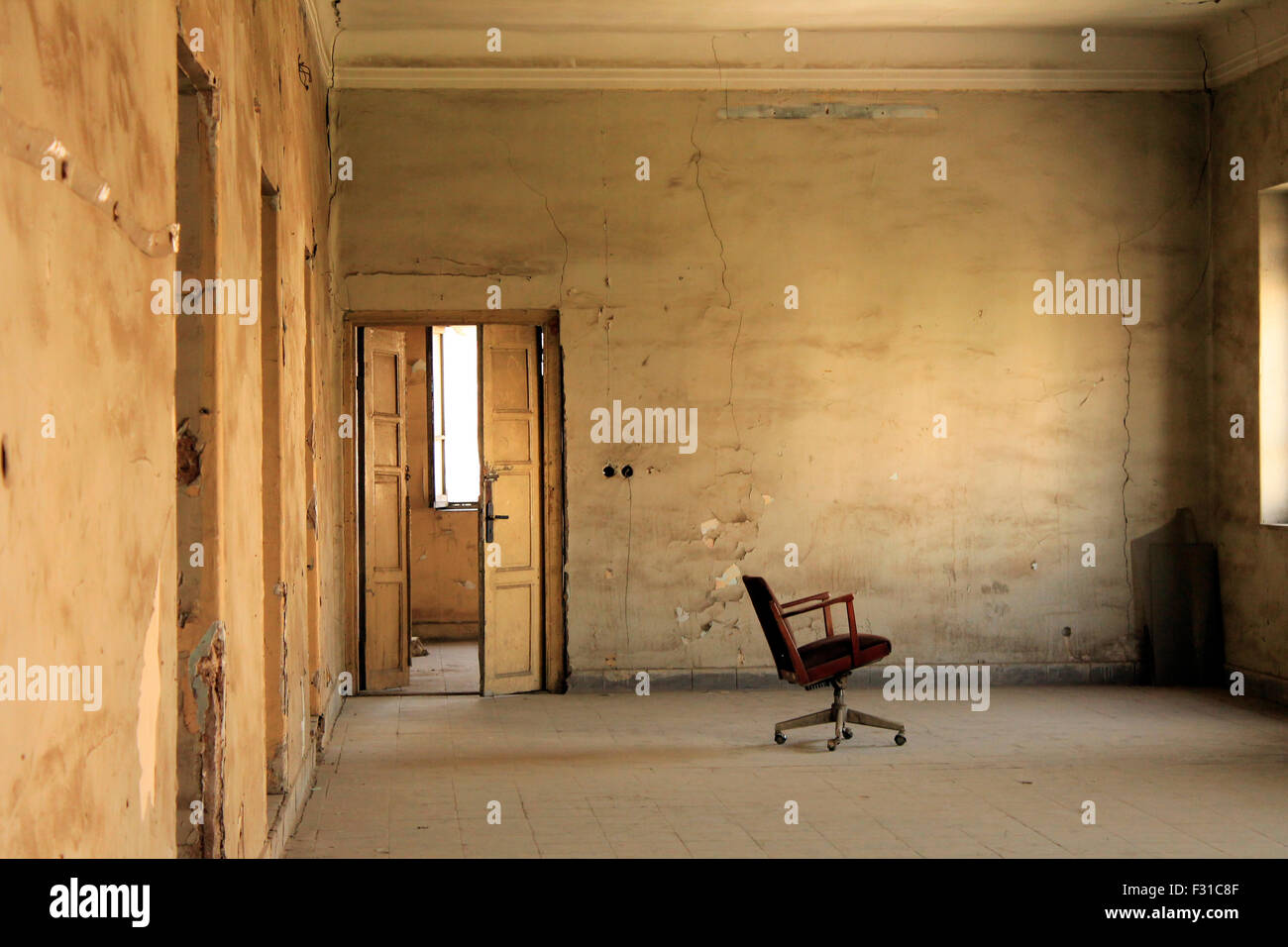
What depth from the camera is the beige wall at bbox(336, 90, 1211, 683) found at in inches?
288

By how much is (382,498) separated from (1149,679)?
4991 millimetres

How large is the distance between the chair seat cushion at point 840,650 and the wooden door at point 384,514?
118 inches

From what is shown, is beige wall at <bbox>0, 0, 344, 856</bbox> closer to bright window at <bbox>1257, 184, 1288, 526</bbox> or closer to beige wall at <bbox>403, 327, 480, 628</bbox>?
bright window at <bbox>1257, 184, 1288, 526</bbox>

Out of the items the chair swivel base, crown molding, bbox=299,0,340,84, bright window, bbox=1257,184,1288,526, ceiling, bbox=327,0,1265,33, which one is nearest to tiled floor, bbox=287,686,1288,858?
the chair swivel base

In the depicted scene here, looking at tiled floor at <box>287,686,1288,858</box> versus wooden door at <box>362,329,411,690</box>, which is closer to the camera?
tiled floor at <box>287,686,1288,858</box>

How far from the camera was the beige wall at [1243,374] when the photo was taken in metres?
6.95

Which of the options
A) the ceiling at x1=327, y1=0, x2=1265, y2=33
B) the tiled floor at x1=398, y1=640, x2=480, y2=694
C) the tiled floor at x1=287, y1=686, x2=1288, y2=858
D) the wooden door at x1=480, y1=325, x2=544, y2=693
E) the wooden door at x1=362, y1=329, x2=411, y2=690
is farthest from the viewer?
the tiled floor at x1=398, y1=640, x2=480, y2=694

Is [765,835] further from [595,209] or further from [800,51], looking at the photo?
[800,51]

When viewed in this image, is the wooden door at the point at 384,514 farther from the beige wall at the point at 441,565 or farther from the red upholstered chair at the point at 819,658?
the red upholstered chair at the point at 819,658

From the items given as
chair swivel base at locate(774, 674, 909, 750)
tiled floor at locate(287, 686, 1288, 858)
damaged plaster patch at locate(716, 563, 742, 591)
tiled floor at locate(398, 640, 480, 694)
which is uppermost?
damaged plaster patch at locate(716, 563, 742, 591)

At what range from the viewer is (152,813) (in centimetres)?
209

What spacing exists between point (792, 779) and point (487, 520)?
9.23 feet

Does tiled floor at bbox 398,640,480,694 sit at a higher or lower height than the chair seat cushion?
lower

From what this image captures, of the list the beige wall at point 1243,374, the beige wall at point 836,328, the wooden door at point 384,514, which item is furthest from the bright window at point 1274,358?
the wooden door at point 384,514
